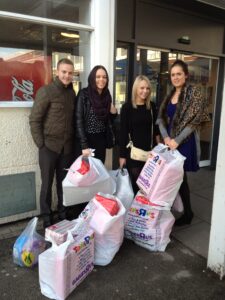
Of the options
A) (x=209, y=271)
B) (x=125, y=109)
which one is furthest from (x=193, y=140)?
(x=209, y=271)

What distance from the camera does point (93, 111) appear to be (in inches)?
120

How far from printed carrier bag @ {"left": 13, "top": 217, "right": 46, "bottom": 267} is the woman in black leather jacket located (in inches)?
35.2

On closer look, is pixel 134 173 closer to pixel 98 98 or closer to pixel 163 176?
pixel 163 176

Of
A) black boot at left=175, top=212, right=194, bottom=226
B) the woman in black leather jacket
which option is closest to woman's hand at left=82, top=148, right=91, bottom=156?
the woman in black leather jacket

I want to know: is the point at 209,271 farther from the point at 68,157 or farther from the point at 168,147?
the point at 68,157

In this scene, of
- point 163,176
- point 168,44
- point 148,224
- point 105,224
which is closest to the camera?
point 105,224

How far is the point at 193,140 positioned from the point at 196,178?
225 cm

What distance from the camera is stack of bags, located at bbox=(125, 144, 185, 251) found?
2723mm

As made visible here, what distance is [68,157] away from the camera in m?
3.20

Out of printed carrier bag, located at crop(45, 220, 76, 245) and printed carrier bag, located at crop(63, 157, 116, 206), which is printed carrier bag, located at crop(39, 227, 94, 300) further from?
printed carrier bag, located at crop(63, 157, 116, 206)

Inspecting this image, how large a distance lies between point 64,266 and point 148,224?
987 mm

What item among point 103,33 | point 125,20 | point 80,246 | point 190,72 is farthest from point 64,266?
point 190,72

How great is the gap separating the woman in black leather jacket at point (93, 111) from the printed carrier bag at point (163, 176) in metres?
0.64

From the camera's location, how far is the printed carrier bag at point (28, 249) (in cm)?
257
